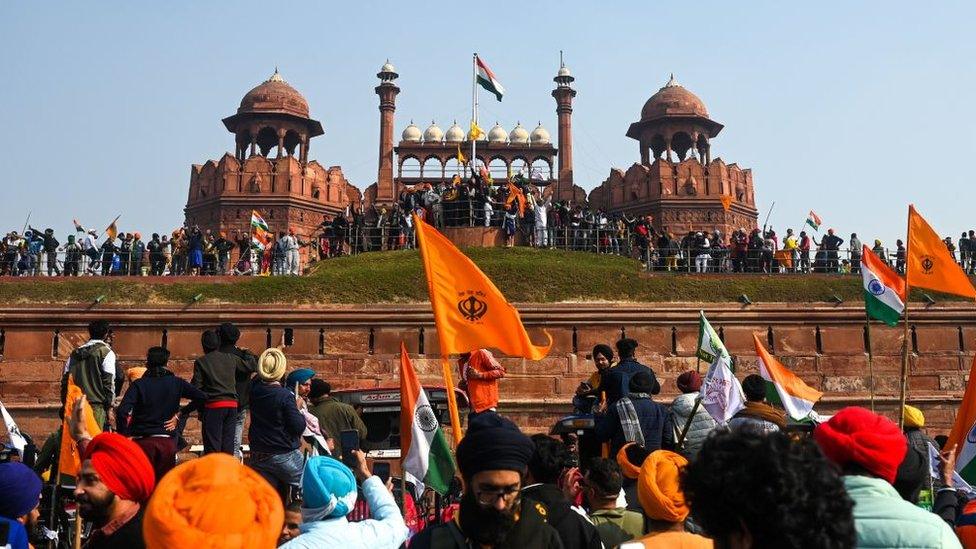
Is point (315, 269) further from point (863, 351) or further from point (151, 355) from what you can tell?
point (151, 355)

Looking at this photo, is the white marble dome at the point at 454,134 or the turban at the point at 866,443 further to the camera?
the white marble dome at the point at 454,134

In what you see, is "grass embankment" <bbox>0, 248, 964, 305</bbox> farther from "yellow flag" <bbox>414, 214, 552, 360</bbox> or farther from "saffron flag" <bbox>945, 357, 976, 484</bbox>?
"saffron flag" <bbox>945, 357, 976, 484</bbox>

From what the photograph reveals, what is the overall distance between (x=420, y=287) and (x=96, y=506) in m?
15.1

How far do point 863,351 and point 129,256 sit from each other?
50.0ft

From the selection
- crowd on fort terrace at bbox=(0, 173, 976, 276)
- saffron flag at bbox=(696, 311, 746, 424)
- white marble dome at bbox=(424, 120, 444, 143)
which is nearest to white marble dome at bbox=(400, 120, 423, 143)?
white marble dome at bbox=(424, 120, 444, 143)

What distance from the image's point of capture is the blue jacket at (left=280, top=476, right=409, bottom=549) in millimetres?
4020

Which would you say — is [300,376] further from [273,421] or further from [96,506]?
[96,506]

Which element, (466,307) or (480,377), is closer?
(466,307)

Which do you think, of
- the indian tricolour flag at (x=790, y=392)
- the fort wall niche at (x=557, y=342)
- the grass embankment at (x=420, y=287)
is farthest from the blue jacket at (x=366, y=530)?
the grass embankment at (x=420, y=287)

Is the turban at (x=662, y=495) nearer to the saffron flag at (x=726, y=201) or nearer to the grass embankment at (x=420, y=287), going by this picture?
the grass embankment at (x=420, y=287)

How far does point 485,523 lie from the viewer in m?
3.48

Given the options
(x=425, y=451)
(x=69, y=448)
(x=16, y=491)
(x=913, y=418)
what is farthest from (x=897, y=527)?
(x=69, y=448)

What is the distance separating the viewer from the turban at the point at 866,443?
10.8 ft

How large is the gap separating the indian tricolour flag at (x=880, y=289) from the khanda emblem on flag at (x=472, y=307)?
6.88 m
